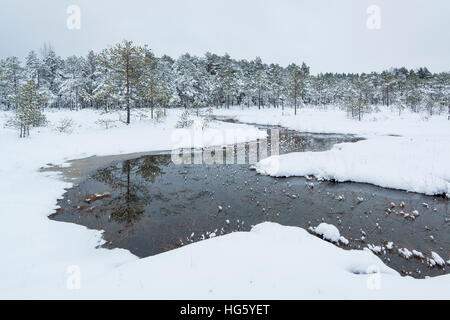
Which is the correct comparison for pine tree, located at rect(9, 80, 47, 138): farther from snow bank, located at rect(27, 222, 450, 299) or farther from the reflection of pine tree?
snow bank, located at rect(27, 222, 450, 299)

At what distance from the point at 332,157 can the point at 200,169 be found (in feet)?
30.0

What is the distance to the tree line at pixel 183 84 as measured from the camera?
97.3ft

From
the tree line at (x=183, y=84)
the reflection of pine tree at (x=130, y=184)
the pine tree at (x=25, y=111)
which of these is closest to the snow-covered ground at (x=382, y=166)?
the reflection of pine tree at (x=130, y=184)

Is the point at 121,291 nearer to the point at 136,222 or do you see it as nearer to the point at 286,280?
the point at 286,280

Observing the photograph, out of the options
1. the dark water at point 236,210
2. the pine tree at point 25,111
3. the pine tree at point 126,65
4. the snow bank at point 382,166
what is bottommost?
the dark water at point 236,210

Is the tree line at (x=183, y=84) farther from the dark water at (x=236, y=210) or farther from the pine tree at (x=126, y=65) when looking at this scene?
the dark water at (x=236, y=210)

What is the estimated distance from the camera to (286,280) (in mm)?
4578

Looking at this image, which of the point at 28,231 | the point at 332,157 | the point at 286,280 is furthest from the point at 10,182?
the point at 332,157

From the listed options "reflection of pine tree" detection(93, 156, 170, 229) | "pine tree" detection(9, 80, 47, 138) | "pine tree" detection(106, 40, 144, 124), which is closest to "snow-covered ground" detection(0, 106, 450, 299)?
"reflection of pine tree" detection(93, 156, 170, 229)

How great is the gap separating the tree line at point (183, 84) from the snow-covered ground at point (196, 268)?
78.2ft

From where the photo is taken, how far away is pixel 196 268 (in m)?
4.98

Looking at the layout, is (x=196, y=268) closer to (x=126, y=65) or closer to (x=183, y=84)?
(x=126, y=65)

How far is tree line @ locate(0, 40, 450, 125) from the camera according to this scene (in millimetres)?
29658
